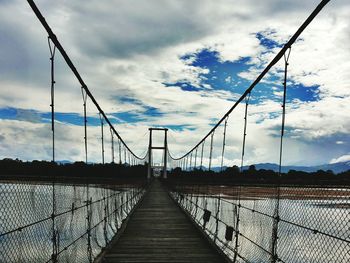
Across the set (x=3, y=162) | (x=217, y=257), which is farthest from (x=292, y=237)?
(x=3, y=162)

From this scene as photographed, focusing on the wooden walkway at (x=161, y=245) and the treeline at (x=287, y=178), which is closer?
the treeline at (x=287, y=178)

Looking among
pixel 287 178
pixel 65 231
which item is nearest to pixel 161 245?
pixel 287 178

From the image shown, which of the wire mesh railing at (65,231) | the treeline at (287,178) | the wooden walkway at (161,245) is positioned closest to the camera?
the treeline at (287,178)

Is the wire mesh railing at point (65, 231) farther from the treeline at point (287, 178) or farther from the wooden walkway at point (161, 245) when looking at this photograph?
the treeline at point (287, 178)

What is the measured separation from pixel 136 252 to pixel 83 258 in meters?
3.54

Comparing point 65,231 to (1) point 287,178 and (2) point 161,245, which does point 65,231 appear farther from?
(2) point 161,245

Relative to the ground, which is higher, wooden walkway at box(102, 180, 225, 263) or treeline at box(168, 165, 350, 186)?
treeline at box(168, 165, 350, 186)

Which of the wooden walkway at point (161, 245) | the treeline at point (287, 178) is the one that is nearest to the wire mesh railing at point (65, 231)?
the wooden walkway at point (161, 245)

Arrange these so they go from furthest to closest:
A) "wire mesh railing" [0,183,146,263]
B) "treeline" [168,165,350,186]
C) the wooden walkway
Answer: the wooden walkway, "wire mesh railing" [0,183,146,263], "treeline" [168,165,350,186]

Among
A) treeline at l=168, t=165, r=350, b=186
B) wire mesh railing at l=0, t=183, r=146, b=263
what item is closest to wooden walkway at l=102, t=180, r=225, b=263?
wire mesh railing at l=0, t=183, r=146, b=263

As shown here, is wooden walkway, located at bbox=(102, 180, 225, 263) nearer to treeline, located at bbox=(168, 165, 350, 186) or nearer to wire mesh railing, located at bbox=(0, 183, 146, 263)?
wire mesh railing, located at bbox=(0, 183, 146, 263)

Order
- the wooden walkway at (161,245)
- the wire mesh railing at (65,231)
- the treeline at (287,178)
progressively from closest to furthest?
the treeline at (287,178)
the wire mesh railing at (65,231)
the wooden walkway at (161,245)

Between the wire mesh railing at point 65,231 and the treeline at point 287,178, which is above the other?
the treeline at point 287,178

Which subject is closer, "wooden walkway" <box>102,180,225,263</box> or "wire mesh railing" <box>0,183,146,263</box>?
"wire mesh railing" <box>0,183,146,263</box>
